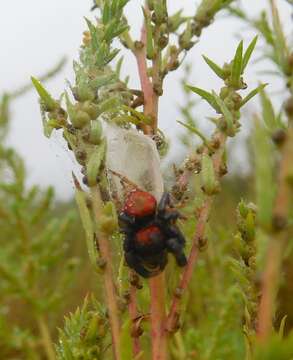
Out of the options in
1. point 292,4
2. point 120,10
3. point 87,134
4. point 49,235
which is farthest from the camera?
point 49,235

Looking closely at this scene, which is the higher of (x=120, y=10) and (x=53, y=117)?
(x=120, y=10)

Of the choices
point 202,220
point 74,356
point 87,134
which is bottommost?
point 74,356

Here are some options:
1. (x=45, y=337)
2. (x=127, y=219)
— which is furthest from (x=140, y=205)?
(x=45, y=337)

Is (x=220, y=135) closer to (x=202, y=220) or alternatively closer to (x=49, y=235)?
(x=202, y=220)

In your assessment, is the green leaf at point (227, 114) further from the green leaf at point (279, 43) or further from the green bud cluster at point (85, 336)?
the green bud cluster at point (85, 336)

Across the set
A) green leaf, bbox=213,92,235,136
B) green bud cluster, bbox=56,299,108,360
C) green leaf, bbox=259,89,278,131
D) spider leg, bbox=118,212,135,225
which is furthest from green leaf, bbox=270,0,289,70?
green bud cluster, bbox=56,299,108,360

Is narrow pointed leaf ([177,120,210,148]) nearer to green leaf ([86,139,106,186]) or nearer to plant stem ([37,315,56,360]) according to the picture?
green leaf ([86,139,106,186])

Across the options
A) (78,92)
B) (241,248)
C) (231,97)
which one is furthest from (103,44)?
(241,248)
